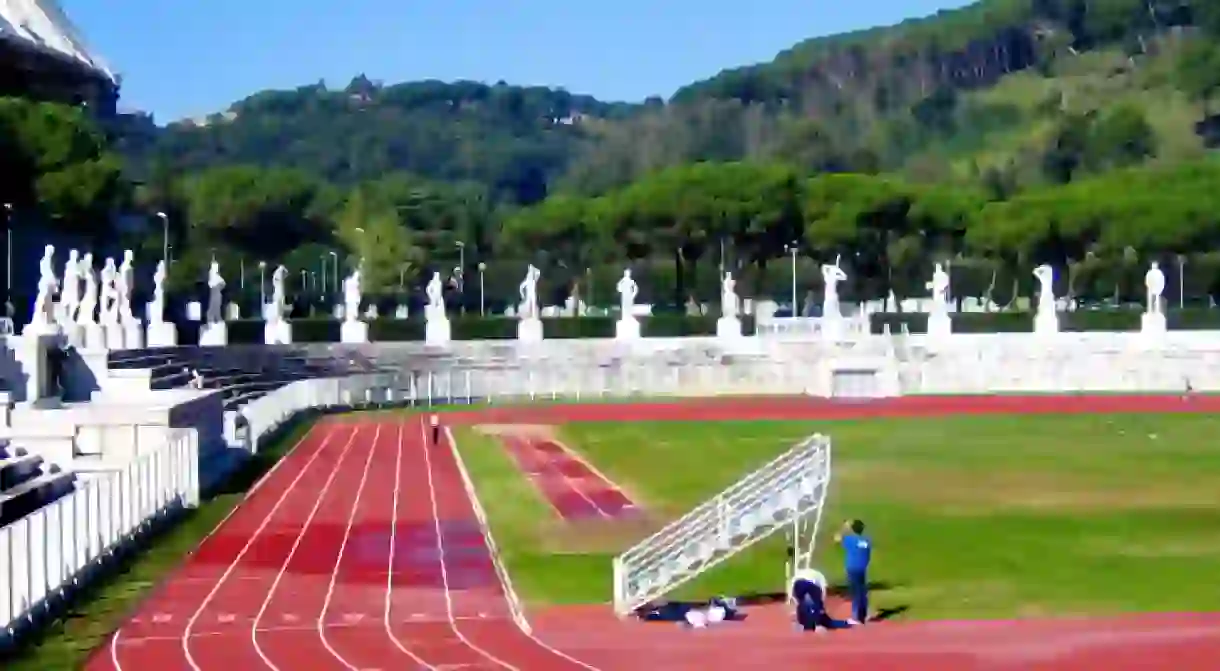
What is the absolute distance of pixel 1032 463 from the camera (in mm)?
43750

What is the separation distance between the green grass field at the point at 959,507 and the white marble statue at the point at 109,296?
11.8 metres

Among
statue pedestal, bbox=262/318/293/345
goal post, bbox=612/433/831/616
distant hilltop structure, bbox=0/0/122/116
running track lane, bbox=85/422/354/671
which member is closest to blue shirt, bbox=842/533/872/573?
goal post, bbox=612/433/831/616

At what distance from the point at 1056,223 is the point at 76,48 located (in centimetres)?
5085

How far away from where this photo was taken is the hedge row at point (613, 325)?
86750mm

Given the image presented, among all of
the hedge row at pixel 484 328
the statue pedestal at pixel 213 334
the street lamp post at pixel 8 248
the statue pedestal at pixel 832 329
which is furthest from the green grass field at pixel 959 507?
the hedge row at pixel 484 328

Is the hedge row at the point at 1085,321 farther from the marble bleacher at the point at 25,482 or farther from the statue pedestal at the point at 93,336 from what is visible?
the marble bleacher at the point at 25,482

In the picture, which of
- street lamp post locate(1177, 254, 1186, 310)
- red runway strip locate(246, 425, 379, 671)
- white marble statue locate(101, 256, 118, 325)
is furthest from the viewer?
street lamp post locate(1177, 254, 1186, 310)

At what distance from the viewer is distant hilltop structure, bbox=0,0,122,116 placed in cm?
9331

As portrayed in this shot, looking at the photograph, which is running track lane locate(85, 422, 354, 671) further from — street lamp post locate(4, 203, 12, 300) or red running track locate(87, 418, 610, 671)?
street lamp post locate(4, 203, 12, 300)

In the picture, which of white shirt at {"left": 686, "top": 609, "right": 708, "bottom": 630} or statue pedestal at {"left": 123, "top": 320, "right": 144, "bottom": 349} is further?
statue pedestal at {"left": 123, "top": 320, "right": 144, "bottom": 349}

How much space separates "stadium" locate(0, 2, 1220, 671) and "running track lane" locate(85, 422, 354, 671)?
75 millimetres

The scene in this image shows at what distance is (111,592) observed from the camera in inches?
990

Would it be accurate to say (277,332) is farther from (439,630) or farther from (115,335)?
(439,630)

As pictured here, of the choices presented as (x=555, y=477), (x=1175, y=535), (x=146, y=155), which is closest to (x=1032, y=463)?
(x=555, y=477)
